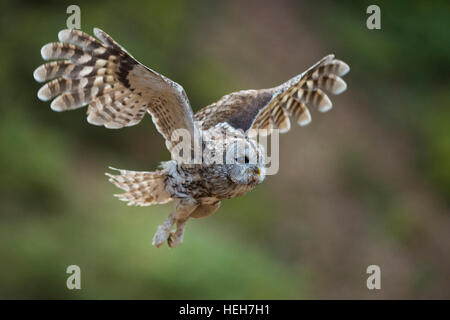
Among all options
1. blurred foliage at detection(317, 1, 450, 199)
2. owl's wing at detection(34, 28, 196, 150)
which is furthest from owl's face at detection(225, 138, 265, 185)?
blurred foliage at detection(317, 1, 450, 199)

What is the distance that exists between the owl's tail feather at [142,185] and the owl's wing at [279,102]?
0.54m

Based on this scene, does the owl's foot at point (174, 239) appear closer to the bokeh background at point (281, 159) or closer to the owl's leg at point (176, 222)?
the owl's leg at point (176, 222)

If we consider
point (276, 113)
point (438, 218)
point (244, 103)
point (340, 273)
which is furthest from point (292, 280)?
point (244, 103)

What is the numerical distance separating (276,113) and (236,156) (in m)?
1.52

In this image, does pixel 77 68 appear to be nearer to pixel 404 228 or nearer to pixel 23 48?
pixel 23 48

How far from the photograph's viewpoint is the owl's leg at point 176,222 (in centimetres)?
426

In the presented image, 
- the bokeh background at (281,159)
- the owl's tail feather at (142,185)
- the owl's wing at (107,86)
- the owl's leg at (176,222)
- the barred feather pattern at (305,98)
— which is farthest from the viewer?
the bokeh background at (281,159)

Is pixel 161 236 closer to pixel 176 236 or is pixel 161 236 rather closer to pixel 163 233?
pixel 163 233

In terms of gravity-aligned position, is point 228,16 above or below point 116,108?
above

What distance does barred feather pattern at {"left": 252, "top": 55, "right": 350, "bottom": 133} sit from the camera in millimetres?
5422

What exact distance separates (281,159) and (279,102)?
6.56 metres

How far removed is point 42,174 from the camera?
959 cm

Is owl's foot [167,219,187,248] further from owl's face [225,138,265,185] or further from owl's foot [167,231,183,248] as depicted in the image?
owl's face [225,138,265,185]

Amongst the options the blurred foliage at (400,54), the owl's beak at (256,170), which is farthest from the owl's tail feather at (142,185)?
the blurred foliage at (400,54)
